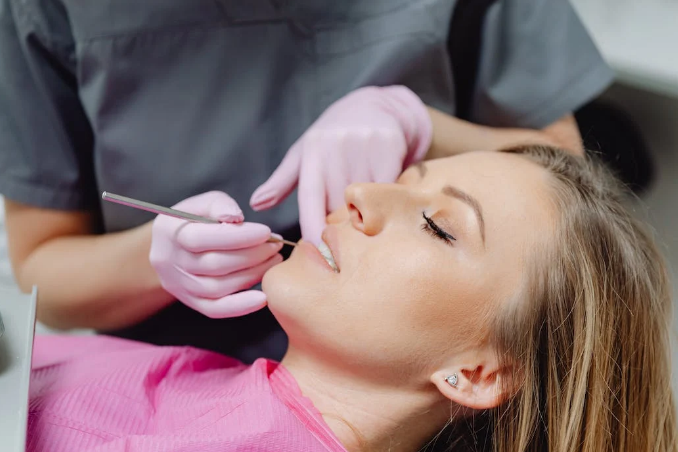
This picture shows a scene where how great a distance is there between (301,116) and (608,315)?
1.63 ft

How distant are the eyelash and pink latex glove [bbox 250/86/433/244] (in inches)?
5.8

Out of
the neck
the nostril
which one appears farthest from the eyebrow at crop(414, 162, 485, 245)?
the neck

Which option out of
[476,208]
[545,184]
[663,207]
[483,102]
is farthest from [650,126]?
[476,208]

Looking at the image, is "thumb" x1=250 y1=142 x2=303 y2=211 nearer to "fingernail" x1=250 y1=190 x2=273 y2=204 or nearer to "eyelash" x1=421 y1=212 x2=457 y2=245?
"fingernail" x1=250 y1=190 x2=273 y2=204

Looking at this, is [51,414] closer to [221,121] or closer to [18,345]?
[18,345]

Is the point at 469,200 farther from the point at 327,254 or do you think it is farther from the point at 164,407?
the point at 164,407

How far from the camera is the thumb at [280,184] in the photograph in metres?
0.84

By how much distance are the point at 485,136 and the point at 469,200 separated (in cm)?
33

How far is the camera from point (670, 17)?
1.32m

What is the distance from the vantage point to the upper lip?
2.44ft

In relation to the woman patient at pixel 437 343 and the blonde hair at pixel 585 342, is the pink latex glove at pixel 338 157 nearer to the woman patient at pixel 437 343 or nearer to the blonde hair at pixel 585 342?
the woman patient at pixel 437 343

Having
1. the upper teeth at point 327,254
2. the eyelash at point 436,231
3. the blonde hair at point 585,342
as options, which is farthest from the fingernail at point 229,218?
the blonde hair at point 585,342

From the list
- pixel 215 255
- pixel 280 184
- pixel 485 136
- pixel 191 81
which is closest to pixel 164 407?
pixel 215 255

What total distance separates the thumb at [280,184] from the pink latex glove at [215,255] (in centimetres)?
5
